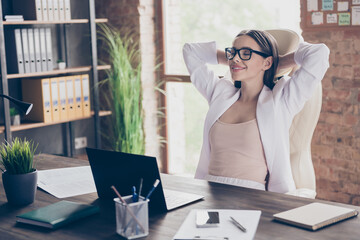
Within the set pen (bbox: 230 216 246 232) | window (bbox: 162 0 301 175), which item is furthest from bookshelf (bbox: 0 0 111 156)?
pen (bbox: 230 216 246 232)

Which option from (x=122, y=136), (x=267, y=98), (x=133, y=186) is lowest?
(x=122, y=136)

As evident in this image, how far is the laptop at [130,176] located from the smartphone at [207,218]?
14cm

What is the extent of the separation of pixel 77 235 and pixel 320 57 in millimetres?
1416

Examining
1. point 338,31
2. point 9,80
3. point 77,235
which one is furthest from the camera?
point 9,80

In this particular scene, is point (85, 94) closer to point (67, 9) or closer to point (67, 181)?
point (67, 9)

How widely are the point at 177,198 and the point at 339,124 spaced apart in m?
2.04

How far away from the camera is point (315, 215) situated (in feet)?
5.36

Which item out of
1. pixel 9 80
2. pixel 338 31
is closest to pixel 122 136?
pixel 9 80

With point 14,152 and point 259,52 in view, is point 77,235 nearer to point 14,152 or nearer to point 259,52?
point 14,152

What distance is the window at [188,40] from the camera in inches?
175

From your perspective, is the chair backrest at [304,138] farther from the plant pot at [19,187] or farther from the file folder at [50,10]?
the file folder at [50,10]

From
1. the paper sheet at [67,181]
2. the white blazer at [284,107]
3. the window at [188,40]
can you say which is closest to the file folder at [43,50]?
the window at [188,40]

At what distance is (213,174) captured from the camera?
2.41 metres

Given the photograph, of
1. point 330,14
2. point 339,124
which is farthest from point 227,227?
point 330,14
